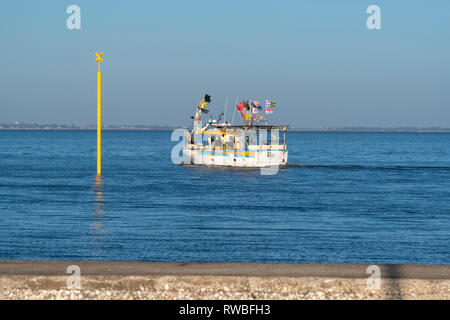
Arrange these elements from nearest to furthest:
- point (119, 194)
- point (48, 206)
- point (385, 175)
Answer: point (48, 206) → point (119, 194) → point (385, 175)

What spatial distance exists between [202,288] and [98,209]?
27.7 metres

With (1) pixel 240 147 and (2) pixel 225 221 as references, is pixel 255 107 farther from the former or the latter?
(2) pixel 225 221

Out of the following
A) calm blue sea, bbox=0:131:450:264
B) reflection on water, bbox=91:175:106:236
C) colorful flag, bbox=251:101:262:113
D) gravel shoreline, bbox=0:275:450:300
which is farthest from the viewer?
colorful flag, bbox=251:101:262:113

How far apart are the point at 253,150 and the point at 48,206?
4448cm

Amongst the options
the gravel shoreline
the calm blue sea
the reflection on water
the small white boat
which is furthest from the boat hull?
the gravel shoreline

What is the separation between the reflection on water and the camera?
94.8 ft

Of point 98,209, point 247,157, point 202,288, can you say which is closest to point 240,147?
point 247,157

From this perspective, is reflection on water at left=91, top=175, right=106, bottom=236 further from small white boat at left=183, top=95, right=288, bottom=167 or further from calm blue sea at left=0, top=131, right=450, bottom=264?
small white boat at left=183, top=95, right=288, bottom=167

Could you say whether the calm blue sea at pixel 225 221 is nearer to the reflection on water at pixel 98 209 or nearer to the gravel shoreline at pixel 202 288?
the reflection on water at pixel 98 209

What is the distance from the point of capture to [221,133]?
8106 cm

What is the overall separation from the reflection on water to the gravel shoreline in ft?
54.2

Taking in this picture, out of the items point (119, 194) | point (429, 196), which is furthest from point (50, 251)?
point (429, 196)
